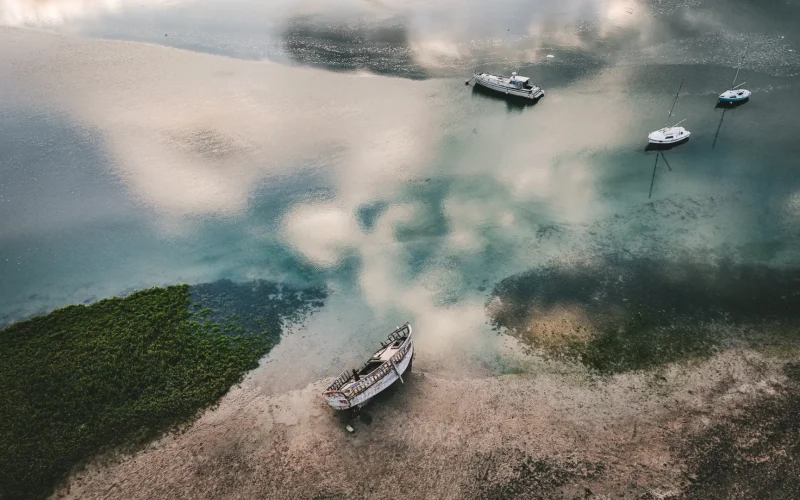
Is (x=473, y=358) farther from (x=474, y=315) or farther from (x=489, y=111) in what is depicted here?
(x=489, y=111)

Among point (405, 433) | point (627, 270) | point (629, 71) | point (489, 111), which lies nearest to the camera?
point (405, 433)

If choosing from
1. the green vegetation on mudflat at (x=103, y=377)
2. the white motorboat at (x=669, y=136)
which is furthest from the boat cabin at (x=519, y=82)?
the green vegetation on mudflat at (x=103, y=377)

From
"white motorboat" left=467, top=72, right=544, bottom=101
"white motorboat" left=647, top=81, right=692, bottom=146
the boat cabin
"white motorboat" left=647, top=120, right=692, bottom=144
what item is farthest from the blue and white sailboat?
the boat cabin

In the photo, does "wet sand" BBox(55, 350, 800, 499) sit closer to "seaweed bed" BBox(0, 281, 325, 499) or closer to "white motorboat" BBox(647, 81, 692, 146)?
"seaweed bed" BBox(0, 281, 325, 499)

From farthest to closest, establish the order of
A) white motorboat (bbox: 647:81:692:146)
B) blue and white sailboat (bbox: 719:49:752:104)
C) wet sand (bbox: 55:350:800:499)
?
blue and white sailboat (bbox: 719:49:752:104) < white motorboat (bbox: 647:81:692:146) < wet sand (bbox: 55:350:800:499)

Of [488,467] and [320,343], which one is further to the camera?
[320,343]

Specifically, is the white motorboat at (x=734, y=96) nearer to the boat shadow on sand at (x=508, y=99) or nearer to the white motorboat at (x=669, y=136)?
the white motorboat at (x=669, y=136)

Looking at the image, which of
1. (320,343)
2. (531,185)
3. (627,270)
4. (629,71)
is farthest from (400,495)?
(629,71)
